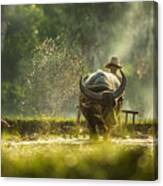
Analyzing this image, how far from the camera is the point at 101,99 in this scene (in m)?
3.16

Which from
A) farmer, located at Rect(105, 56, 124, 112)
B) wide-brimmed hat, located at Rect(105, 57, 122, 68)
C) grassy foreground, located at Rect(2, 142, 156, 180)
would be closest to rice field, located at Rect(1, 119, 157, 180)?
grassy foreground, located at Rect(2, 142, 156, 180)

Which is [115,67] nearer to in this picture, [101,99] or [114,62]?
[114,62]

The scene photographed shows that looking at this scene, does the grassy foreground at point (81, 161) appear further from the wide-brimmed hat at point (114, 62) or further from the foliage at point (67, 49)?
the wide-brimmed hat at point (114, 62)

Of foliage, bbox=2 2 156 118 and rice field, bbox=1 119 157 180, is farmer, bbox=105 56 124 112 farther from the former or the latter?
rice field, bbox=1 119 157 180

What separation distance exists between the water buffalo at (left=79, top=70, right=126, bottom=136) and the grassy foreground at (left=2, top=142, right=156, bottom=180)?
0.09 metres

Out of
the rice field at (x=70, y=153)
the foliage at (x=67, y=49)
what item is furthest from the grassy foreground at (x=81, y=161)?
the foliage at (x=67, y=49)

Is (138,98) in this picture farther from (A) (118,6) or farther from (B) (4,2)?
(B) (4,2)

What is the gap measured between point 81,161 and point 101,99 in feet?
0.93

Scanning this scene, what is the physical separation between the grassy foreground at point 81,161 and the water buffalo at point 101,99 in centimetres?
9

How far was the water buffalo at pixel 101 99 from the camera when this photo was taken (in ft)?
10.3

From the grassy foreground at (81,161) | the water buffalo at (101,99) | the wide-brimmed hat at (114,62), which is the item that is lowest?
the grassy foreground at (81,161)

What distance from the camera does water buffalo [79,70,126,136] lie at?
314 cm

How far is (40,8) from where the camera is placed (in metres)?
3.22

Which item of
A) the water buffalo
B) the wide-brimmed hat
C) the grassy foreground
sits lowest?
the grassy foreground
